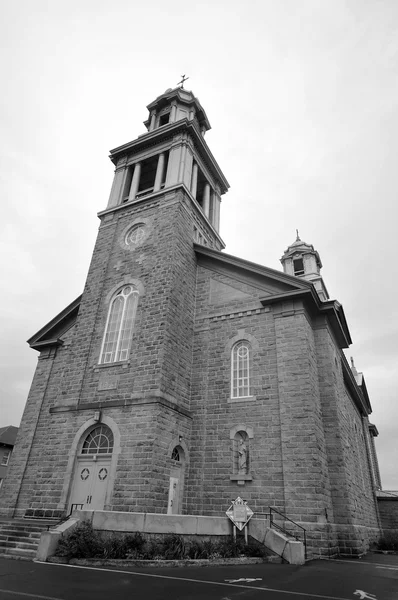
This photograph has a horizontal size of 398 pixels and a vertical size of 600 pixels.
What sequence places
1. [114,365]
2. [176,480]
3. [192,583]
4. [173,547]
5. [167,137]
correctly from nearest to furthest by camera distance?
[192,583] < [173,547] < [176,480] < [114,365] < [167,137]

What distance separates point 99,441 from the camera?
14.7 meters

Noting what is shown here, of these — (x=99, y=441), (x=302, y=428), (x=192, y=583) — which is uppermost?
(x=302, y=428)

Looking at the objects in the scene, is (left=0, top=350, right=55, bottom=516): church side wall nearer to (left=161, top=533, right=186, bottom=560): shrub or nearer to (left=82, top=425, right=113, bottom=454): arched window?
(left=82, top=425, right=113, bottom=454): arched window

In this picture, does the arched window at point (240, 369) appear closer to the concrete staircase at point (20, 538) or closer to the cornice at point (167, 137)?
the concrete staircase at point (20, 538)

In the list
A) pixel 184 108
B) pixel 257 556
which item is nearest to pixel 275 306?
pixel 257 556

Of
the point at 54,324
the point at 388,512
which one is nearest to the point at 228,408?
the point at 54,324

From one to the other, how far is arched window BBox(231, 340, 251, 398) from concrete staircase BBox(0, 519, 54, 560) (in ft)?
25.9

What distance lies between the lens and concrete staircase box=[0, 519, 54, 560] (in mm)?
10188

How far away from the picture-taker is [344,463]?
14586mm

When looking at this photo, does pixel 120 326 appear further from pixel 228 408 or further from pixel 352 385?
pixel 352 385

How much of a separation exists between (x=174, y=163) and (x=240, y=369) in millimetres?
11387

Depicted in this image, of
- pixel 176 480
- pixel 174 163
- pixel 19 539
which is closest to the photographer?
pixel 19 539

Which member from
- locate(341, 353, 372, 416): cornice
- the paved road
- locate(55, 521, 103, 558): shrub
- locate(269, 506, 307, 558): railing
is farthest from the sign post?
locate(341, 353, 372, 416): cornice

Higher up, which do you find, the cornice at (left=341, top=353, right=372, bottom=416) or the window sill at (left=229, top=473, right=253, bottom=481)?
the cornice at (left=341, top=353, right=372, bottom=416)
